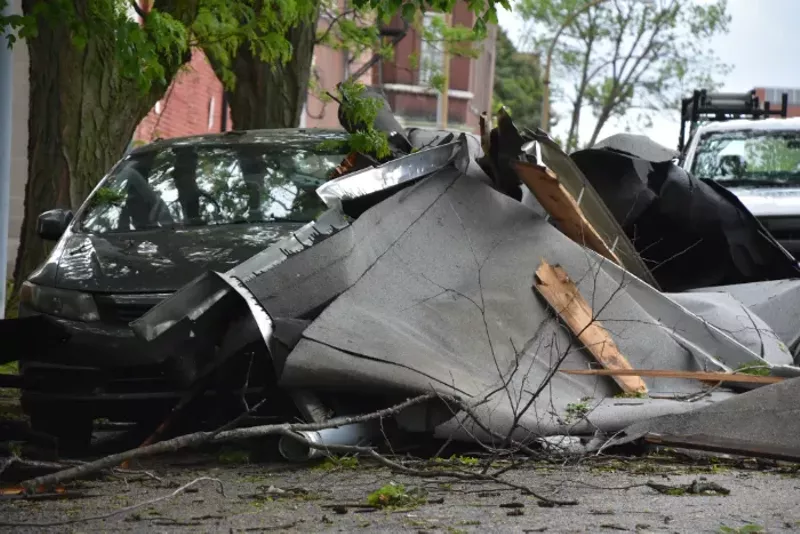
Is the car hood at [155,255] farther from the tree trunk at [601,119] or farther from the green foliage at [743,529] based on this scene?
the tree trunk at [601,119]

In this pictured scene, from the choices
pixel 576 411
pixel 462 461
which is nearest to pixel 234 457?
pixel 462 461

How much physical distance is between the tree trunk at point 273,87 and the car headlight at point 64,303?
384 inches

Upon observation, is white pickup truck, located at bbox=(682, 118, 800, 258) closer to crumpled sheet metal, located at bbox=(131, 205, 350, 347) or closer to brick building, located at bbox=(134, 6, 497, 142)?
crumpled sheet metal, located at bbox=(131, 205, 350, 347)

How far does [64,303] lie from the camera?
307 inches

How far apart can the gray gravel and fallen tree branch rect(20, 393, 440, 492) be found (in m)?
0.14

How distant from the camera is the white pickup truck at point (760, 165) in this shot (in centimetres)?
1405

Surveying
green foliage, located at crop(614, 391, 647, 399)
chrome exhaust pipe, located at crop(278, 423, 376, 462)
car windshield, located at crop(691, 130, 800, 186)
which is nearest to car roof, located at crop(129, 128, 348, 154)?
green foliage, located at crop(614, 391, 647, 399)

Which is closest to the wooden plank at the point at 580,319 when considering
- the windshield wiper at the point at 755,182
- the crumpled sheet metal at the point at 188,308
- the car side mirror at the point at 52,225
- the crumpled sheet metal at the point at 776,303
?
the crumpled sheet metal at the point at 188,308

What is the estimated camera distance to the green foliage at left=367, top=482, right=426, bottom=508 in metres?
5.70

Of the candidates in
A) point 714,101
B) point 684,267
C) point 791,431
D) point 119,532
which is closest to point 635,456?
point 791,431

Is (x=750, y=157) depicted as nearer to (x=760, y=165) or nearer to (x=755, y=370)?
(x=760, y=165)

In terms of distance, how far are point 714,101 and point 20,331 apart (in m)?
16.8

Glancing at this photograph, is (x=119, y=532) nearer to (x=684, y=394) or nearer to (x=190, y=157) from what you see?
(x=684, y=394)

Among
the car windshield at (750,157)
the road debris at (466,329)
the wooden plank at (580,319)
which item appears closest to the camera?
the road debris at (466,329)
